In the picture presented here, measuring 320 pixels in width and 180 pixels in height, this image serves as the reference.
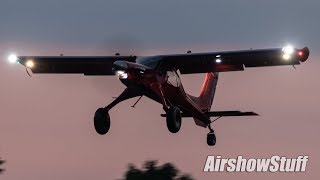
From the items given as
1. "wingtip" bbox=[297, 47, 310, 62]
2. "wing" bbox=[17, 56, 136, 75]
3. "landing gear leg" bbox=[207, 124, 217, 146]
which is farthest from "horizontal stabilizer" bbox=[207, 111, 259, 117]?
"wing" bbox=[17, 56, 136, 75]

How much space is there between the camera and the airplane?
41.5 m

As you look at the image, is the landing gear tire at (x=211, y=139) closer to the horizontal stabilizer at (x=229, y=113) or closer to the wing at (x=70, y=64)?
the horizontal stabilizer at (x=229, y=113)

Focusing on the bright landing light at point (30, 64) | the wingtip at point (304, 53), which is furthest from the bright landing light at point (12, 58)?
the wingtip at point (304, 53)

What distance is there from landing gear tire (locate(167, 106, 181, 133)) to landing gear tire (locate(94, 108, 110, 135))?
231cm

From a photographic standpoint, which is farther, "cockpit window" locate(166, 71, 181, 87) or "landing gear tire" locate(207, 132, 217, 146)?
"landing gear tire" locate(207, 132, 217, 146)

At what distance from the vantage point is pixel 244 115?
45281 mm

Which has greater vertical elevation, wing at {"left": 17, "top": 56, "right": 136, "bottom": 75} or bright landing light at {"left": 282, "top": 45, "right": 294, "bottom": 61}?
bright landing light at {"left": 282, "top": 45, "right": 294, "bottom": 61}

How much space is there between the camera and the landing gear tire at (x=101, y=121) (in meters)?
41.9

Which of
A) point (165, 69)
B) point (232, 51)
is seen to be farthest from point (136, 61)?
point (232, 51)

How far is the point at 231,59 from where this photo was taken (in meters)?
45.1

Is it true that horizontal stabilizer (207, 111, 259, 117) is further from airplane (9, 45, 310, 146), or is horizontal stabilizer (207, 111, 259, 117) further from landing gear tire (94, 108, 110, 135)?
landing gear tire (94, 108, 110, 135)

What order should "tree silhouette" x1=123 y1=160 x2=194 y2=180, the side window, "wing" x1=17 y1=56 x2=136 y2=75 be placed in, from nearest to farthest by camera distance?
1. the side window
2. "wing" x1=17 y1=56 x2=136 y2=75
3. "tree silhouette" x1=123 y1=160 x2=194 y2=180

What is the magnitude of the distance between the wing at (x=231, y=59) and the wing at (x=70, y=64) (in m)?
2.61

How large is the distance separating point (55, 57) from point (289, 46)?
9375 millimetres
